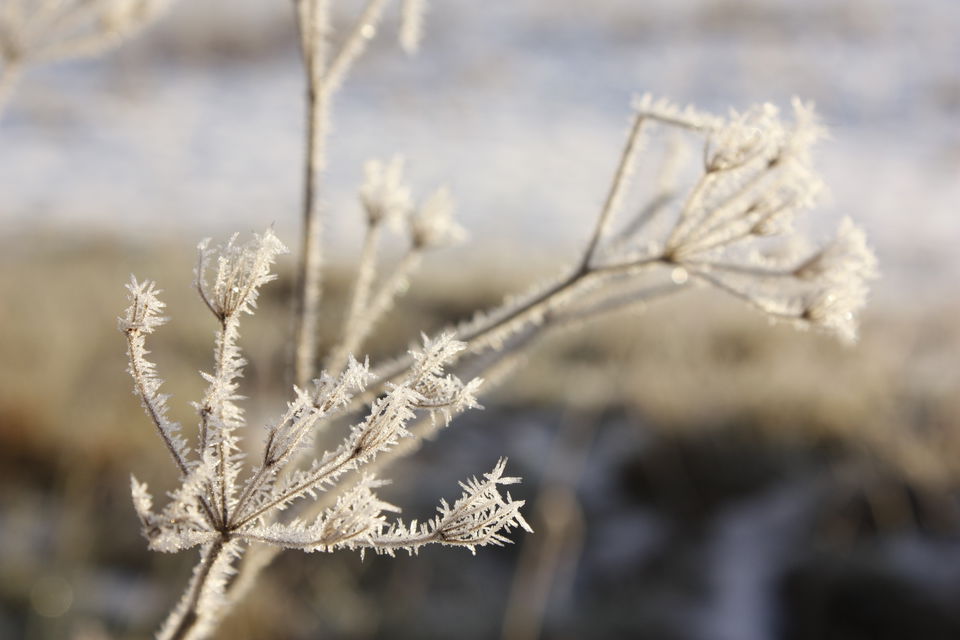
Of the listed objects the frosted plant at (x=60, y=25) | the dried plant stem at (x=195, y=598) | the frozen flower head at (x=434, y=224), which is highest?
the frosted plant at (x=60, y=25)

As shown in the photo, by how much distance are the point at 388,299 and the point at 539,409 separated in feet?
15.3

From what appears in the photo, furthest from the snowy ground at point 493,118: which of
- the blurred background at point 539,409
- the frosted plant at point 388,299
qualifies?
the frosted plant at point 388,299

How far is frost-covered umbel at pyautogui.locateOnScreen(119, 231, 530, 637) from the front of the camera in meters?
0.55

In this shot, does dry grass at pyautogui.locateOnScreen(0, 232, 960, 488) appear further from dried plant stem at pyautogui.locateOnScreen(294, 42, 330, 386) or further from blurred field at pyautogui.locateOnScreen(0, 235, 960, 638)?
dried plant stem at pyautogui.locateOnScreen(294, 42, 330, 386)

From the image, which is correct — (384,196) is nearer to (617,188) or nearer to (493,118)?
(617,188)

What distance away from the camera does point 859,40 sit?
15547 millimetres

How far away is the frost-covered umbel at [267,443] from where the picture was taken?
0.55 meters

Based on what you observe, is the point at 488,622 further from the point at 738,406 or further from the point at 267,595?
the point at 738,406

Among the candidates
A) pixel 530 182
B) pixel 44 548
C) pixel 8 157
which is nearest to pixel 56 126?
pixel 8 157

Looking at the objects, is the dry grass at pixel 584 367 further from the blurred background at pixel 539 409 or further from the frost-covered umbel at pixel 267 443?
the frost-covered umbel at pixel 267 443

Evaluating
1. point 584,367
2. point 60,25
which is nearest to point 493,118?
point 584,367

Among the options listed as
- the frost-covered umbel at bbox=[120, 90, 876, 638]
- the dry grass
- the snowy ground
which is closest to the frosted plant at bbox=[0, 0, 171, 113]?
the frost-covered umbel at bbox=[120, 90, 876, 638]

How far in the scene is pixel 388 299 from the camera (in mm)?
1064

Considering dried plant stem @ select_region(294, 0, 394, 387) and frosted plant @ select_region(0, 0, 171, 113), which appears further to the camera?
frosted plant @ select_region(0, 0, 171, 113)
